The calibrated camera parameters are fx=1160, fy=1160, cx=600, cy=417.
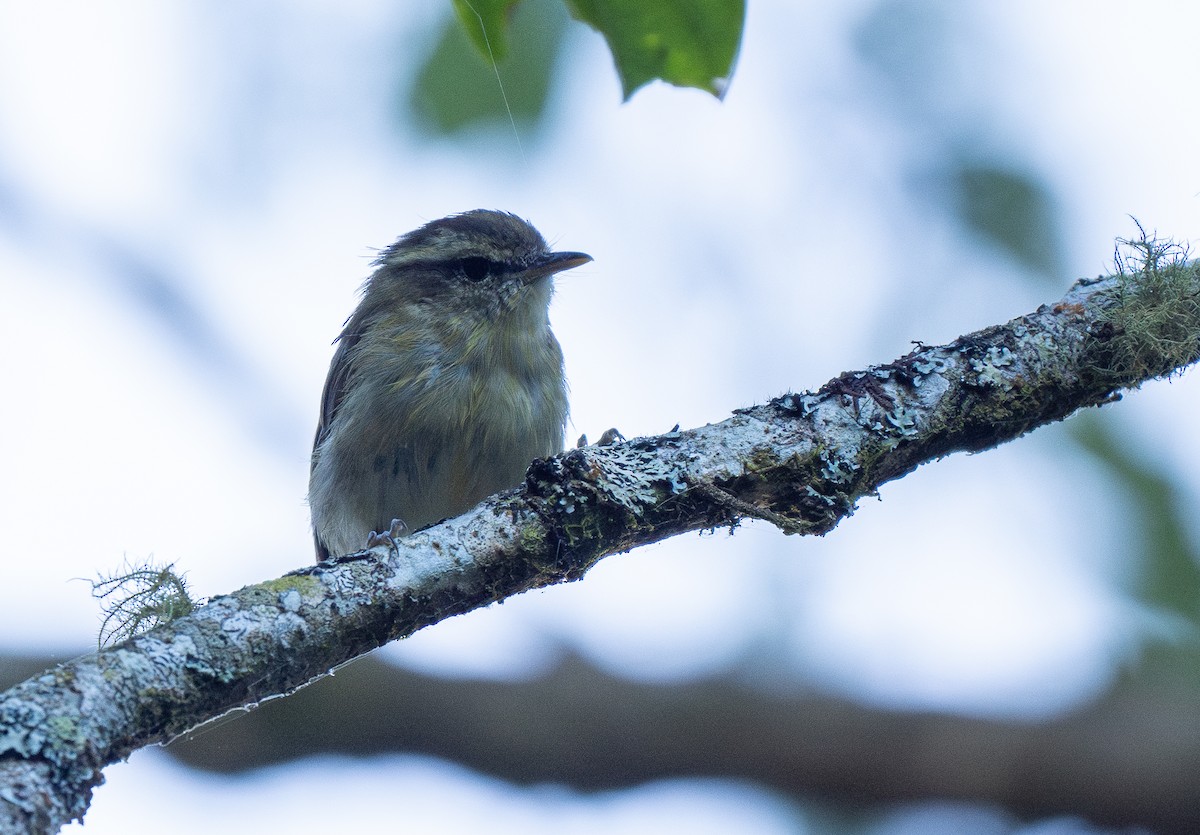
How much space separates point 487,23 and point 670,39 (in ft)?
1.01

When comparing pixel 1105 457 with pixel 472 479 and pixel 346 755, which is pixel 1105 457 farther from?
pixel 346 755

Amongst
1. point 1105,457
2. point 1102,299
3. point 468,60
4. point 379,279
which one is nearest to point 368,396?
point 379,279

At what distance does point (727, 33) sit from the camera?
183 centimetres

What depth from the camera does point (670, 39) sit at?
186 cm

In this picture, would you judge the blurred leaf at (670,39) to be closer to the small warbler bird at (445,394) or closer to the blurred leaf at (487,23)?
the blurred leaf at (487,23)

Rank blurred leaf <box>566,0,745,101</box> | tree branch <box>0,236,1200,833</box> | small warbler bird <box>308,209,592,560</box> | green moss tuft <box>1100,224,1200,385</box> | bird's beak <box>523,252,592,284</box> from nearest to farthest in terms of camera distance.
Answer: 1. blurred leaf <box>566,0,745,101</box>
2. tree branch <box>0,236,1200,833</box>
3. green moss tuft <box>1100,224,1200,385</box>
4. small warbler bird <box>308,209,592,560</box>
5. bird's beak <box>523,252,592,284</box>

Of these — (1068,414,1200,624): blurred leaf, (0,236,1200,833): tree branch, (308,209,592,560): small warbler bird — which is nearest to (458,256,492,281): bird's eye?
(308,209,592,560): small warbler bird

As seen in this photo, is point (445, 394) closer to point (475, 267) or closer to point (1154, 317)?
point (475, 267)

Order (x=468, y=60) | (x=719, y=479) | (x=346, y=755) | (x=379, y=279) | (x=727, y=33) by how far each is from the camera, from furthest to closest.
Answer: (x=379, y=279) < (x=468, y=60) < (x=346, y=755) < (x=719, y=479) < (x=727, y=33)

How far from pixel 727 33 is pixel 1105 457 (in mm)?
5222

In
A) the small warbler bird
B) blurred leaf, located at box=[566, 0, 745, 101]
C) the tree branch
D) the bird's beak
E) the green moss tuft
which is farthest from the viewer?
the bird's beak

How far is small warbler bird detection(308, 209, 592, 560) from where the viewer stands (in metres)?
5.01

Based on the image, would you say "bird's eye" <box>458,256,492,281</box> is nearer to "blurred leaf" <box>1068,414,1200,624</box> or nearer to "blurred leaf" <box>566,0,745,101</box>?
"blurred leaf" <box>1068,414,1200,624</box>

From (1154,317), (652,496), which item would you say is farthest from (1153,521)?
(652,496)
